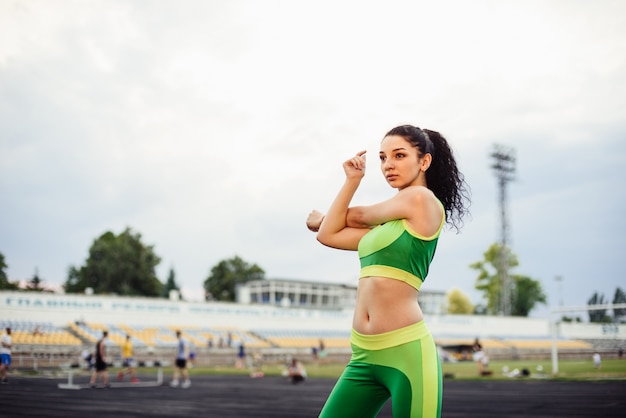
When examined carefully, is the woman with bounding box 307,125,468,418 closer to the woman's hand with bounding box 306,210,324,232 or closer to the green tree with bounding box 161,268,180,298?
the woman's hand with bounding box 306,210,324,232

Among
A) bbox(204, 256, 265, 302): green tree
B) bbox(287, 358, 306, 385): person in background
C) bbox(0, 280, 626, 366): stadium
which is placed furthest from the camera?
bbox(204, 256, 265, 302): green tree

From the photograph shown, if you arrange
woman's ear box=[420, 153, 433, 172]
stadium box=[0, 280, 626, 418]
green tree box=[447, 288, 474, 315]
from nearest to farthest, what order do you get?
woman's ear box=[420, 153, 433, 172]
stadium box=[0, 280, 626, 418]
green tree box=[447, 288, 474, 315]

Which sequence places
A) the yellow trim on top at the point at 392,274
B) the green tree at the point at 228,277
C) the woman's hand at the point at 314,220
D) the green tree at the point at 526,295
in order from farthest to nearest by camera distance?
1. the green tree at the point at 526,295
2. the green tree at the point at 228,277
3. the woman's hand at the point at 314,220
4. the yellow trim on top at the point at 392,274

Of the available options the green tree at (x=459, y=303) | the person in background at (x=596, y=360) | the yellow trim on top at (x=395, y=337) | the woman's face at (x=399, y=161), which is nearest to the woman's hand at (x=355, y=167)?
the woman's face at (x=399, y=161)

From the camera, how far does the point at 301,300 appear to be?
77625 millimetres

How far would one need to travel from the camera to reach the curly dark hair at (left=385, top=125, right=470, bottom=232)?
3641 mm

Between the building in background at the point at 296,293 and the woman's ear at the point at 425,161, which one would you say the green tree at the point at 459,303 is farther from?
the woman's ear at the point at 425,161

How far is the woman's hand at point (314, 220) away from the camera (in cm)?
365

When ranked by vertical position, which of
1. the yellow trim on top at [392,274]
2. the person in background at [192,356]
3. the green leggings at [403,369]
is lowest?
the person in background at [192,356]

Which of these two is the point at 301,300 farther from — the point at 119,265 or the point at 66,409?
the point at 66,409

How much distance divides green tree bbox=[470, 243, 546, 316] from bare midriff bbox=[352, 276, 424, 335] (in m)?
90.9

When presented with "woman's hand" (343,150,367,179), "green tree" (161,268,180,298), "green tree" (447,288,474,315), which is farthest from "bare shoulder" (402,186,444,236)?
"green tree" (447,288,474,315)

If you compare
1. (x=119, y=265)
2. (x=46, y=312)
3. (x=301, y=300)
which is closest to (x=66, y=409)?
(x=46, y=312)

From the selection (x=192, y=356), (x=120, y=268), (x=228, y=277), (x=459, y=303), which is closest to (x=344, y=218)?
(x=192, y=356)
